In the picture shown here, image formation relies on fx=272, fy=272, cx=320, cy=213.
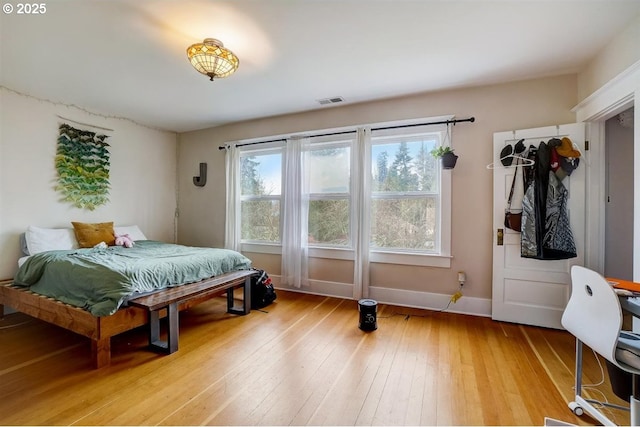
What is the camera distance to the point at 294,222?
3850 millimetres

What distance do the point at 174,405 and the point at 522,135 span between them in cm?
370

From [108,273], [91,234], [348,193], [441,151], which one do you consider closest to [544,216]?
[441,151]

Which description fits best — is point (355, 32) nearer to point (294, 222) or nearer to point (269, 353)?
point (294, 222)

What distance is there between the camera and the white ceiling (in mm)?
1882

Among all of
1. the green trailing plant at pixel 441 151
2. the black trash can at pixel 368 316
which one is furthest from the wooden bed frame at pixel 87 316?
the green trailing plant at pixel 441 151

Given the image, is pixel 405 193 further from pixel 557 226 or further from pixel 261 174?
pixel 261 174

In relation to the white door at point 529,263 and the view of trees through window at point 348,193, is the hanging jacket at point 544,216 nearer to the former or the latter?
the white door at point 529,263

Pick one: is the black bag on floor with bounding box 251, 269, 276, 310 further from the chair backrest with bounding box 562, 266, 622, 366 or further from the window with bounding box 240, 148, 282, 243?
the chair backrest with bounding box 562, 266, 622, 366

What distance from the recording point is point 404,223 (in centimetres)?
338

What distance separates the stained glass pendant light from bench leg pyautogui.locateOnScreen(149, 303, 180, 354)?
1968mm

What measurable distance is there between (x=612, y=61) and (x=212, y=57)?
319cm

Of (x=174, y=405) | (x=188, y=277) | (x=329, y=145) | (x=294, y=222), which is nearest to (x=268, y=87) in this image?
(x=329, y=145)

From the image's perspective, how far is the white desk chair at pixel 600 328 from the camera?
1.29 meters

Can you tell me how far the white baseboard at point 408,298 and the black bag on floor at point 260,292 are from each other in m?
0.65
